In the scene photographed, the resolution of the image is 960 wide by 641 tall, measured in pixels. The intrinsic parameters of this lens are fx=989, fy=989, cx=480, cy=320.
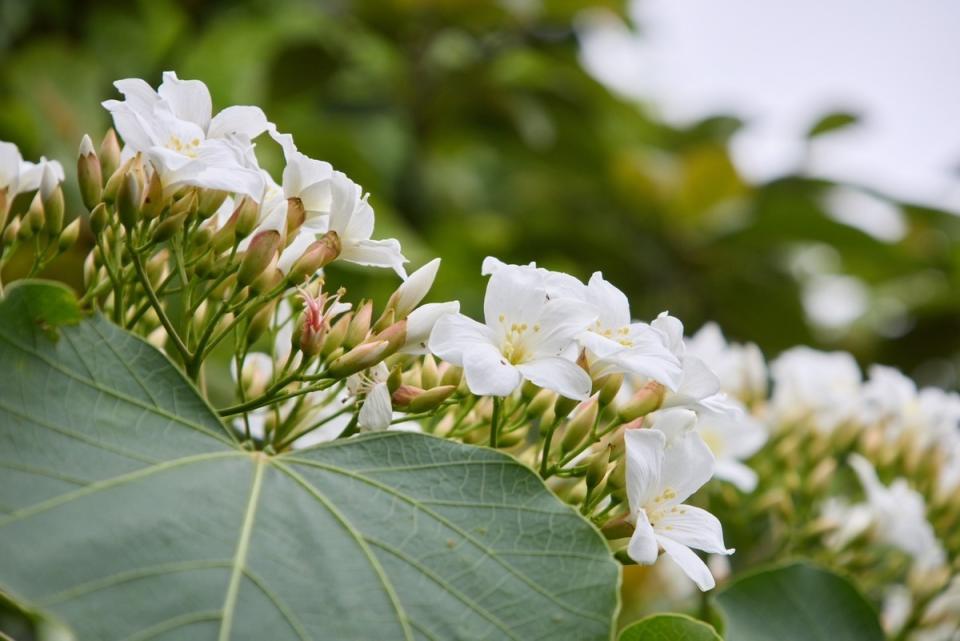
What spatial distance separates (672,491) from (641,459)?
0.20 ft

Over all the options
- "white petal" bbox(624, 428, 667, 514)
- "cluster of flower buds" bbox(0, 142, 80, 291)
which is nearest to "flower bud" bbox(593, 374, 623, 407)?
"white petal" bbox(624, 428, 667, 514)

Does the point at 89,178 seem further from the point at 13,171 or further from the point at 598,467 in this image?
the point at 598,467

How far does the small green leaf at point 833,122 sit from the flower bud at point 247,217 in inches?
126

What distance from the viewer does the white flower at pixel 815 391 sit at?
158 centimetres

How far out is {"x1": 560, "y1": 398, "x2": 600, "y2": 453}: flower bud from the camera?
0.93 metres

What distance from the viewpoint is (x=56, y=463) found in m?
0.67

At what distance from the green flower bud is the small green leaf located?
325 cm

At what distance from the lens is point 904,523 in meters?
1.39

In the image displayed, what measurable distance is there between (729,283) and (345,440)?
2.64m

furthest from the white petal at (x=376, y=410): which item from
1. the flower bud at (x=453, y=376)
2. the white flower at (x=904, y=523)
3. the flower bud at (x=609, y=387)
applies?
the white flower at (x=904, y=523)

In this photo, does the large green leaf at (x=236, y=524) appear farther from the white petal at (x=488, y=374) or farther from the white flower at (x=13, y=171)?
the white flower at (x=13, y=171)

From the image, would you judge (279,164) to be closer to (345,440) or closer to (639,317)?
(639,317)

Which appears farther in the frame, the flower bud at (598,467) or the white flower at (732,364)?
the white flower at (732,364)

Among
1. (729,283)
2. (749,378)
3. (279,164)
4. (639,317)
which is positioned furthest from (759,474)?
(729,283)
